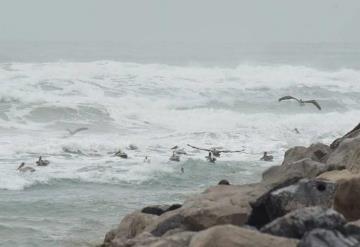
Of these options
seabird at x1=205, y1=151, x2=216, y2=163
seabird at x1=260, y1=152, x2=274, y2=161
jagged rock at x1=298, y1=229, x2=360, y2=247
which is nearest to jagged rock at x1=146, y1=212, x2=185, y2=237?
jagged rock at x1=298, y1=229, x2=360, y2=247

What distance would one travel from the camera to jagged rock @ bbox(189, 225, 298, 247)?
596 cm

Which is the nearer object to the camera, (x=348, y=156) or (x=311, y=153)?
(x=348, y=156)

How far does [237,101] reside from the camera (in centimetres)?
3925

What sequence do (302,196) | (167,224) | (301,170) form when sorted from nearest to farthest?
(302,196) < (167,224) < (301,170)

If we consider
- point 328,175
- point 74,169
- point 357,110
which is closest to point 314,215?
point 328,175

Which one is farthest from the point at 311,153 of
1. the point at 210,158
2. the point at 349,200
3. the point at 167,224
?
the point at 210,158

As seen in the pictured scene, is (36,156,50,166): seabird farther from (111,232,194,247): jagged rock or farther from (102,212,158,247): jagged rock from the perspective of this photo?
(111,232,194,247): jagged rock

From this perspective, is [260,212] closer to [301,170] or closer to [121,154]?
[301,170]

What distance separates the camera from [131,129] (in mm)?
29125

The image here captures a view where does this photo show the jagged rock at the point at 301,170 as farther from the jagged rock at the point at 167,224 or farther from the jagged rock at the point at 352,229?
the jagged rock at the point at 352,229

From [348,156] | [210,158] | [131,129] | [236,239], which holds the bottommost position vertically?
[236,239]

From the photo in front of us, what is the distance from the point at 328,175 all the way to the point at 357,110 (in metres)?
28.9

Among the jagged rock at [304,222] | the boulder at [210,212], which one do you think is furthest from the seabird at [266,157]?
the jagged rock at [304,222]

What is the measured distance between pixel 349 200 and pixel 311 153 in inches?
238
